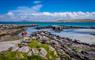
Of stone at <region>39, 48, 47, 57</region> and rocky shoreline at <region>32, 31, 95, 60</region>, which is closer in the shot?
stone at <region>39, 48, 47, 57</region>

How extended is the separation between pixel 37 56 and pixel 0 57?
3601mm

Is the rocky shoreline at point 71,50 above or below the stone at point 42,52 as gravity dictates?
below

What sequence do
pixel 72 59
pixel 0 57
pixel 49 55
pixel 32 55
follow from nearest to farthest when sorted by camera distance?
1. pixel 0 57
2. pixel 32 55
3. pixel 49 55
4. pixel 72 59

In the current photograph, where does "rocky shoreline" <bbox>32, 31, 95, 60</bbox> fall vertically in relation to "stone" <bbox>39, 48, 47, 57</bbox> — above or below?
below

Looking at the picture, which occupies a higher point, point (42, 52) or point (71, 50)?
point (42, 52)

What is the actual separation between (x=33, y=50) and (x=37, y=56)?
4.49ft

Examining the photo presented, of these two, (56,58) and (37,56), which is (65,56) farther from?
(37,56)

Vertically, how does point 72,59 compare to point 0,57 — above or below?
below

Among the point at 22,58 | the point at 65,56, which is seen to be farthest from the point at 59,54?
the point at 22,58

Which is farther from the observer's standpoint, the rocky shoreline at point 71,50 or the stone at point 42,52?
the rocky shoreline at point 71,50

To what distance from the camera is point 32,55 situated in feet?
62.3

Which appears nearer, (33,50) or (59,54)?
(33,50)

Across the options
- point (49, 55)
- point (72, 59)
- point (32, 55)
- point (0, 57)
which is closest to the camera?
point (0, 57)

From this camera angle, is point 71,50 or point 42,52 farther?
point 71,50
